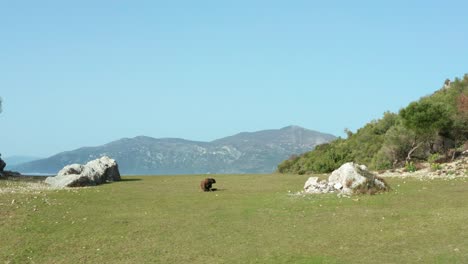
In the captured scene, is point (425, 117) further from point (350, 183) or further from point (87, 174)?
point (87, 174)

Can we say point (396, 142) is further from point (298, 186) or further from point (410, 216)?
point (410, 216)

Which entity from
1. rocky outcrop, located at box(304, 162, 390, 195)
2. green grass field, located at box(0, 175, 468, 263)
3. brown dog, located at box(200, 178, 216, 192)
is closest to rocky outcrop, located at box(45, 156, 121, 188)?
green grass field, located at box(0, 175, 468, 263)

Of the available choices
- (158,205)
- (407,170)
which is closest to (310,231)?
(158,205)

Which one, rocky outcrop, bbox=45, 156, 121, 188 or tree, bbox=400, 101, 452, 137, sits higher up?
tree, bbox=400, 101, 452, 137

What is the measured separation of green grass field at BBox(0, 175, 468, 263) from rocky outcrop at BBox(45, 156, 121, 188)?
941cm

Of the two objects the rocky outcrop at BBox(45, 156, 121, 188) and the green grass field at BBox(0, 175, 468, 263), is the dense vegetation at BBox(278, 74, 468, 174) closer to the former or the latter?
the green grass field at BBox(0, 175, 468, 263)

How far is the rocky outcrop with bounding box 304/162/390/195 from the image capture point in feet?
96.1

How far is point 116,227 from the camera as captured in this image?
21375 mm

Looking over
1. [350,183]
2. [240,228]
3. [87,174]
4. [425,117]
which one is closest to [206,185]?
[350,183]

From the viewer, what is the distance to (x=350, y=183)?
2981 centimetres

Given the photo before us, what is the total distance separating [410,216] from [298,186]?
49.7ft

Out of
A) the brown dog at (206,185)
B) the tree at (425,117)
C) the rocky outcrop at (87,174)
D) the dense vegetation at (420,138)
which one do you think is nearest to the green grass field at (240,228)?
the brown dog at (206,185)

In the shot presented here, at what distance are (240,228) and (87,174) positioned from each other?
2496 centimetres

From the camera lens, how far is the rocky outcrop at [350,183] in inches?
1153
